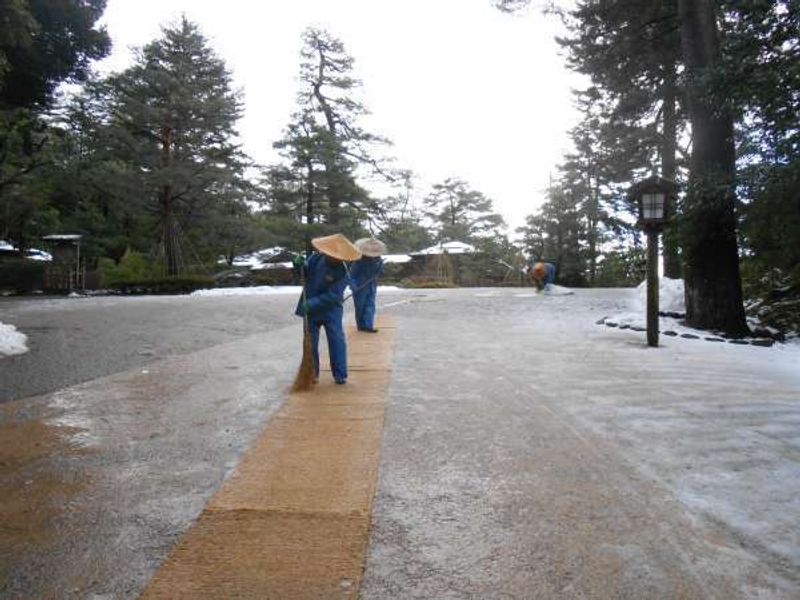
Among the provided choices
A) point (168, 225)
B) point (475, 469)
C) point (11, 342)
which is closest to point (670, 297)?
point (475, 469)

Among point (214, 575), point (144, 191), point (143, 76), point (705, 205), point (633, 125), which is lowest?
point (214, 575)

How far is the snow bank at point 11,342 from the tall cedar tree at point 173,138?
14.5 m

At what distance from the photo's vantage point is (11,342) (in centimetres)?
695

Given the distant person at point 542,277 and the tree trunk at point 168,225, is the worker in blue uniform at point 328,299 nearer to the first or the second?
the distant person at point 542,277

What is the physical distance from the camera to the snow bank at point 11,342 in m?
6.59

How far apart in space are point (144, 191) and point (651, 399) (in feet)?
69.8

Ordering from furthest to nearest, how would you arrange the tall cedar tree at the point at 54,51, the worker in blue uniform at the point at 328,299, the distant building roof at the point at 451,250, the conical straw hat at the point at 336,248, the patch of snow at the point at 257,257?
the patch of snow at the point at 257,257
the distant building roof at the point at 451,250
the tall cedar tree at the point at 54,51
the worker in blue uniform at the point at 328,299
the conical straw hat at the point at 336,248

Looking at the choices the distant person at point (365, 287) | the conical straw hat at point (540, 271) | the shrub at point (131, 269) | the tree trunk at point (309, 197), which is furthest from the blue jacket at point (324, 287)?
the tree trunk at point (309, 197)

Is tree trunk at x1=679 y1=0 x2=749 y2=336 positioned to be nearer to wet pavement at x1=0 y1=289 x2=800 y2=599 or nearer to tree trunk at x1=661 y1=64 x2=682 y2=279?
tree trunk at x1=661 y1=64 x2=682 y2=279

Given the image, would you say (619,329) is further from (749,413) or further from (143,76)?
(143,76)

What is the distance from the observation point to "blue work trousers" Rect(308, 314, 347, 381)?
5.22 m

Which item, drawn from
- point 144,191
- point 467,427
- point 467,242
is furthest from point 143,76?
point 467,427

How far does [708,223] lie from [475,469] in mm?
7170

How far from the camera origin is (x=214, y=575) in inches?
84.4
